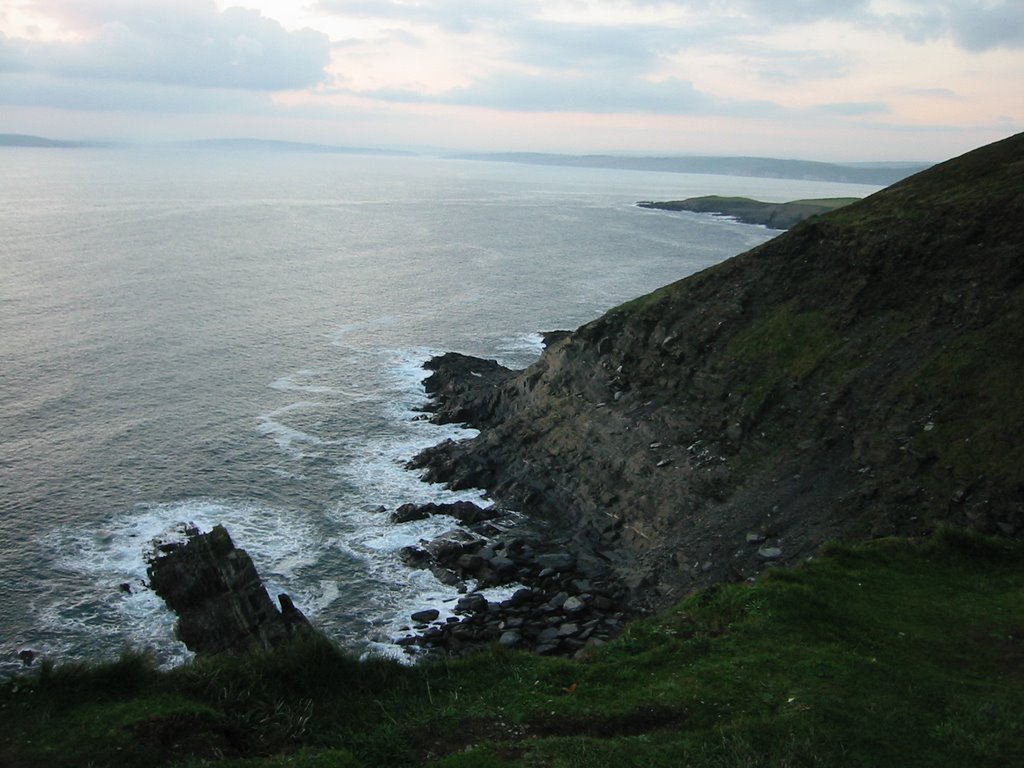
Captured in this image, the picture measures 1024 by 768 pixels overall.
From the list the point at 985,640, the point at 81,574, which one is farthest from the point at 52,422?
the point at 985,640

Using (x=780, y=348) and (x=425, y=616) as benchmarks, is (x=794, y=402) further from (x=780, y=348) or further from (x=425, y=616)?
(x=425, y=616)

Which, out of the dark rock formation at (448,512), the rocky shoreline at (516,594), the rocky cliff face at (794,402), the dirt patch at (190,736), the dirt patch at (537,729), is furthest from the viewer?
the dark rock formation at (448,512)

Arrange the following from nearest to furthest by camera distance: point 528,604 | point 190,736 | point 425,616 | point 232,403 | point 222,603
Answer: point 190,736
point 222,603
point 425,616
point 528,604
point 232,403

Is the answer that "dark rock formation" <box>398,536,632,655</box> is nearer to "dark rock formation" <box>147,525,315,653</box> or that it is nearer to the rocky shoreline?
the rocky shoreline

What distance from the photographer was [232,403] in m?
62.6

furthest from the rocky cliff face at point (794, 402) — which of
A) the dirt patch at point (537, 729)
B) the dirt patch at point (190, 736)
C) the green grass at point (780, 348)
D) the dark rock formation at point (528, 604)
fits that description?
the dirt patch at point (190, 736)

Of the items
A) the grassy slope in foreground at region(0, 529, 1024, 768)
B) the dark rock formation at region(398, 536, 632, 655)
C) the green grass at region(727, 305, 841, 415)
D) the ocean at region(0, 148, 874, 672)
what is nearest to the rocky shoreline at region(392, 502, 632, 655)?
the dark rock formation at region(398, 536, 632, 655)

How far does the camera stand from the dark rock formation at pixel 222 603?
33062mm

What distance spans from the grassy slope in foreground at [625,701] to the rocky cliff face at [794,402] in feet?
38.5

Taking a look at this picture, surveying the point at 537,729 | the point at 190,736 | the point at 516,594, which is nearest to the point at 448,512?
the point at 516,594

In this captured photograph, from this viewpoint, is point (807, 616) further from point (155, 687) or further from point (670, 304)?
point (670, 304)

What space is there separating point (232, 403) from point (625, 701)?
50.5 m

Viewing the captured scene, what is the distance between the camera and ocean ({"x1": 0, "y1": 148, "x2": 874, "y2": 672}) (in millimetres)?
38062

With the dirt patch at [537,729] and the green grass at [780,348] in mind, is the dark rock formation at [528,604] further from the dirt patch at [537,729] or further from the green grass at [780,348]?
the green grass at [780,348]
